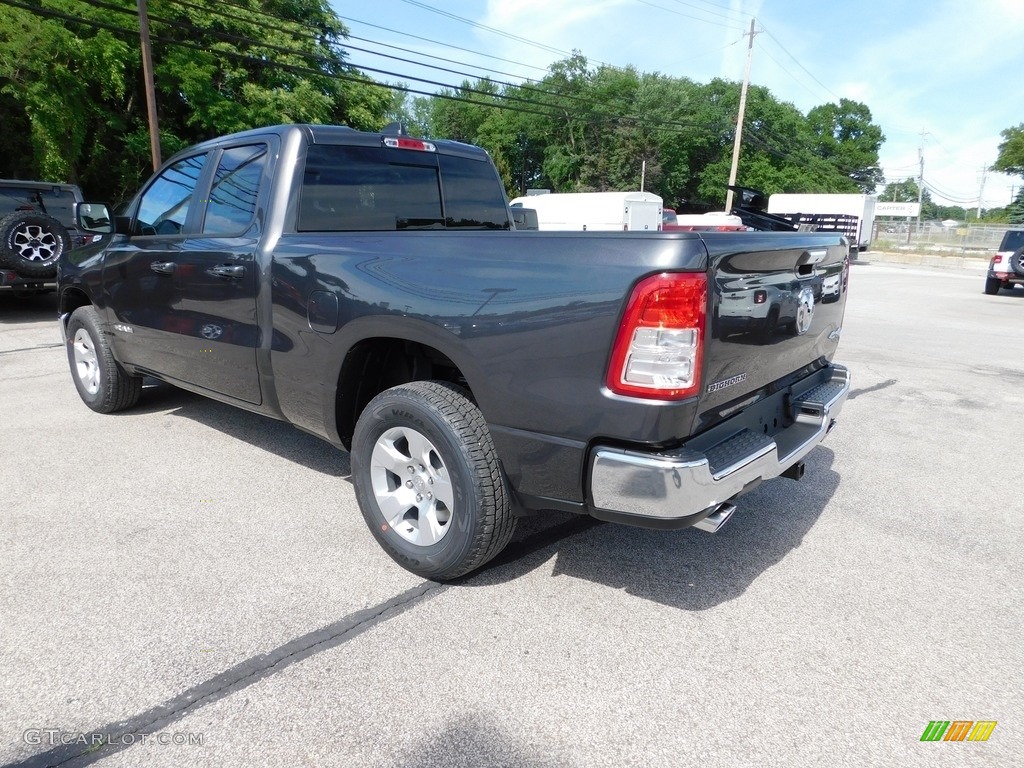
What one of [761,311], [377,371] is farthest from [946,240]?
[377,371]

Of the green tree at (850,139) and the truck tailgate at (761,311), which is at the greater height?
the green tree at (850,139)

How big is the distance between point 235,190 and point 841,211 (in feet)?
123


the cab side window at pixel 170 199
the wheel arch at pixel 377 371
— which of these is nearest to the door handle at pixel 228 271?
the cab side window at pixel 170 199

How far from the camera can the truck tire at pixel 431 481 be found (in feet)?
8.71

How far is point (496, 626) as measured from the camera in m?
2.66

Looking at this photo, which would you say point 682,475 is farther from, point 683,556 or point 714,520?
point 683,556

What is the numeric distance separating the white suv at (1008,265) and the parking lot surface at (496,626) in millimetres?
14768

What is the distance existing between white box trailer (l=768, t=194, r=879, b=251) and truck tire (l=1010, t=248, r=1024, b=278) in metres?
14.4

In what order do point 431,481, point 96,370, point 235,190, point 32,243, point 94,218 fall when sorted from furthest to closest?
1. point 32,243
2. point 96,370
3. point 94,218
4. point 235,190
5. point 431,481

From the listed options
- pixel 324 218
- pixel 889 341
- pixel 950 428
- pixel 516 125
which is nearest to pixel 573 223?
pixel 889 341

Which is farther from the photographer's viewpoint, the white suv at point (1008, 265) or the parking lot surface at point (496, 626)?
the white suv at point (1008, 265)

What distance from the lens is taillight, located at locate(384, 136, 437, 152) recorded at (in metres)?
3.92

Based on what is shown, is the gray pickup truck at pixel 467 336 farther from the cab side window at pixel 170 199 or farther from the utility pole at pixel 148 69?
the utility pole at pixel 148 69

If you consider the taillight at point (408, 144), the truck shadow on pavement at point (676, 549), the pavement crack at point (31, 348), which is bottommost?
the pavement crack at point (31, 348)
